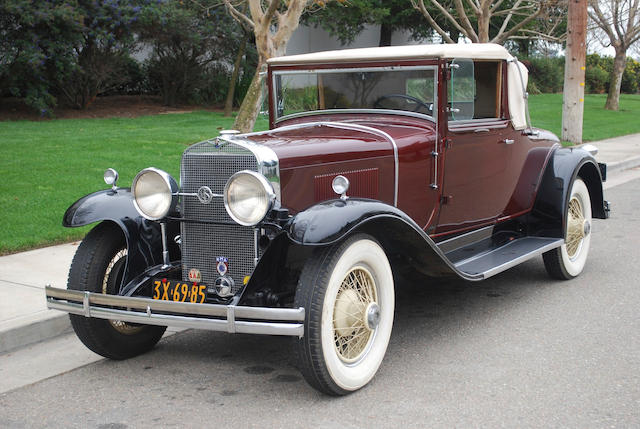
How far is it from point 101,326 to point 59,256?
2350 millimetres

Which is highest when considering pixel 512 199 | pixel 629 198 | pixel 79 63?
pixel 79 63

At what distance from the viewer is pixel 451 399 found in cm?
365

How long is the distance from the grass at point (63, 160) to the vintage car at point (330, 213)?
2.71 metres

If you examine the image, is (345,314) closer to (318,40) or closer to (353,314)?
(353,314)

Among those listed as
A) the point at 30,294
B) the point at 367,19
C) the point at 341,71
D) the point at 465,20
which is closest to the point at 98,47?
the point at 465,20

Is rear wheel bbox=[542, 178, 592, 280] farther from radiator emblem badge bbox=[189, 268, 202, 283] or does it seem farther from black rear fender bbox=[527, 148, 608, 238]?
radiator emblem badge bbox=[189, 268, 202, 283]

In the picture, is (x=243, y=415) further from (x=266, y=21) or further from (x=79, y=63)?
(x=79, y=63)

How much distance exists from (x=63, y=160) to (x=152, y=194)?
6514mm

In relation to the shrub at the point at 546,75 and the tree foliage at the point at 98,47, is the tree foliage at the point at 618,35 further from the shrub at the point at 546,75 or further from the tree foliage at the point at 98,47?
Result: the tree foliage at the point at 98,47

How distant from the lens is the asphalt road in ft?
11.4

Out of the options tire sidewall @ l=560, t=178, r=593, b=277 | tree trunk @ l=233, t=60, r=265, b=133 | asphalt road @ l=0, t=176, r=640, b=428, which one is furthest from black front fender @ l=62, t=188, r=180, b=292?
tree trunk @ l=233, t=60, r=265, b=133

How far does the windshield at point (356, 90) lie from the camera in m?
4.88

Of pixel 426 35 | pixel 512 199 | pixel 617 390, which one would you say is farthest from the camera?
pixel 426 35

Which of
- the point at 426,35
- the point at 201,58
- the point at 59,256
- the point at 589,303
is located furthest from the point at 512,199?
the point at 426,35
